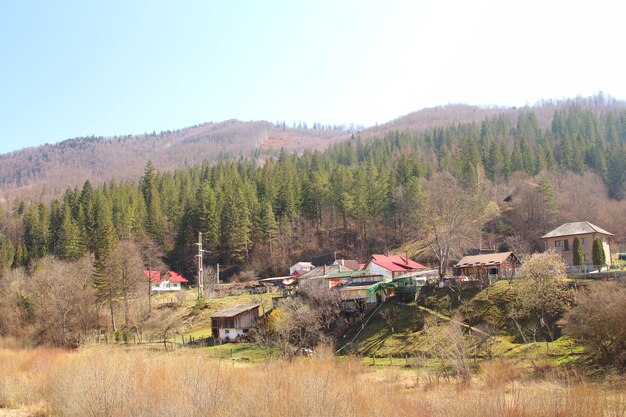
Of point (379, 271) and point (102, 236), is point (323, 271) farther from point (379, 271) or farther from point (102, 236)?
point (102, 236)

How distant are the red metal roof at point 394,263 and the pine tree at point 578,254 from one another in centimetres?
1770

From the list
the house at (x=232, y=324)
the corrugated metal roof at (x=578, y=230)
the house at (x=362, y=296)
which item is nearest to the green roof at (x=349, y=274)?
the house at (x=362, y=296)

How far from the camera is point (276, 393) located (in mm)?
20234

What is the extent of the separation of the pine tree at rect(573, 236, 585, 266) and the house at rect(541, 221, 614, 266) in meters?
1.91

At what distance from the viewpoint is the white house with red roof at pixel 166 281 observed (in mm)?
75562

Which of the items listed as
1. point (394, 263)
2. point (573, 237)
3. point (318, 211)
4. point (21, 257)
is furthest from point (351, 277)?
point (21, 257)

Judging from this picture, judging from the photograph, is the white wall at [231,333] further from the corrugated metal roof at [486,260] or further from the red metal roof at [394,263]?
the corrugated metal roof at [486,260]

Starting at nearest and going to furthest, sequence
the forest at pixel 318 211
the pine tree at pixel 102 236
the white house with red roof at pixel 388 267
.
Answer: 1. the white house with red roof at pixel 388 267
2. the pine tree at pixel 102 236
3. the forest at pixel 318 211

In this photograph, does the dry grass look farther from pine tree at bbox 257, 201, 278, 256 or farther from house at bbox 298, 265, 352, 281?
pine tree at bbox 257, 201, 278, 256

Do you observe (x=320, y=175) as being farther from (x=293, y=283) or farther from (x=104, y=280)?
(x=104, y=280)

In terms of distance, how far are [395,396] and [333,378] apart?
2.70m

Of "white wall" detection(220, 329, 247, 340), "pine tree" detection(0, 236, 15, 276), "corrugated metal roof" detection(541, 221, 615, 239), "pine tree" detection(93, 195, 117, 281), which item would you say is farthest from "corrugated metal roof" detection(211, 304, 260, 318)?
"pine tree" detection(0, 236, 15, 276)

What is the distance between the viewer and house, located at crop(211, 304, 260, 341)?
→ 49.4m

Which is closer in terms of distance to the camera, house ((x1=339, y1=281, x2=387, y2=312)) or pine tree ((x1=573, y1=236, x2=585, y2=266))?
house ((x1=339, y1=281, x2=387, y2=312))
